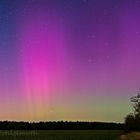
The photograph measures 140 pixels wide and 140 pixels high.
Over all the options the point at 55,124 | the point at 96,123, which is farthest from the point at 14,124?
the point at 96,123

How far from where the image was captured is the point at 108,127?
572ft

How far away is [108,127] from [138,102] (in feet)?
191

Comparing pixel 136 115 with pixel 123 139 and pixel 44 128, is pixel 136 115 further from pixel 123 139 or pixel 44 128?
pixel 44 128

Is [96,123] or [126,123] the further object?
[96,123]

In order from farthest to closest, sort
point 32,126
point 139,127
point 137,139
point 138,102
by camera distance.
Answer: point 32,126 < point 138,102 < point 139,127 < point 137,139

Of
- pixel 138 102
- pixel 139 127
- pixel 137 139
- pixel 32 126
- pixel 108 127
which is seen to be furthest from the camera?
pixel 108 127

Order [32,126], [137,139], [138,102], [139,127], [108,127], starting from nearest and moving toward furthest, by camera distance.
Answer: [137,139] < [139,127] < [138,102] < [32,126] < [108,127]

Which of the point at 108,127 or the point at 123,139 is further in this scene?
the point at 108,127

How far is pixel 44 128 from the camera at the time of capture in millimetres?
168125

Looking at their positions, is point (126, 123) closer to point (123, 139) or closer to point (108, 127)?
point (123, 139)

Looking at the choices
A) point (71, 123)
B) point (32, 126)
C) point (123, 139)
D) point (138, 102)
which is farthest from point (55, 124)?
point (123, 139)

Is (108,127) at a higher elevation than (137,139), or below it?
higher

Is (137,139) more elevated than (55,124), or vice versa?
(55,124)

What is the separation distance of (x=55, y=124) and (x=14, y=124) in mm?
20547
